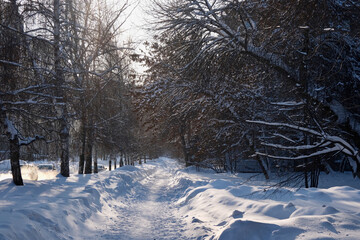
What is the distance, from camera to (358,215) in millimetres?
4820

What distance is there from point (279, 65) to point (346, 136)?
2.23 m

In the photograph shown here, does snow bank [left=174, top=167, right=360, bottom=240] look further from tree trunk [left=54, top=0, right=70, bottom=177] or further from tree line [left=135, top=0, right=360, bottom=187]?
tree trunk [left=54, top=0, right=70, bottom=177]

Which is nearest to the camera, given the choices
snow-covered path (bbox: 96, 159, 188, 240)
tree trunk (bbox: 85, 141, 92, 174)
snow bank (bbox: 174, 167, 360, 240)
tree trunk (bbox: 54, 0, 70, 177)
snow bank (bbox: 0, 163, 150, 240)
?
snow bank (bbox: 174, 167, 360, 240)

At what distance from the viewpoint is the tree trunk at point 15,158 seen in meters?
9.50

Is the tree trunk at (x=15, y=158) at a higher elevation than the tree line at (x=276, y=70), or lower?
lower

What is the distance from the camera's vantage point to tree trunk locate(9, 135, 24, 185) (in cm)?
950

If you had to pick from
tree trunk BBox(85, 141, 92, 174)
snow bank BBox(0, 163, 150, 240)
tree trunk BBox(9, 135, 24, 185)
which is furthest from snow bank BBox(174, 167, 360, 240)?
tree trunk BBox(85, 141, 92, 174)

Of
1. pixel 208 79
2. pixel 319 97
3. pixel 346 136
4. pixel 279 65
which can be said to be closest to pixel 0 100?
pixel 208 79

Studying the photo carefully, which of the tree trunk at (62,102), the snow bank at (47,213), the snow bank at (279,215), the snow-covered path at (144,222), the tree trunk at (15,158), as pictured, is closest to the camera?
the snow bank at (279,215)

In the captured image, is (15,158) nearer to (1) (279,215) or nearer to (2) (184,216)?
(2) (184,216)

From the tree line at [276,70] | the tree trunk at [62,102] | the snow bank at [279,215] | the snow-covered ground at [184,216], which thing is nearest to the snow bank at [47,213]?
the snow-covered ground at [184,216]

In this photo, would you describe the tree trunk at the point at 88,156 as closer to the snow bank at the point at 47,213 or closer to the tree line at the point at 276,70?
the snow bank at the point at 47,213

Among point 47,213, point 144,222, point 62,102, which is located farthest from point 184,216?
point 62,102

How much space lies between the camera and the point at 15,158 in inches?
392
